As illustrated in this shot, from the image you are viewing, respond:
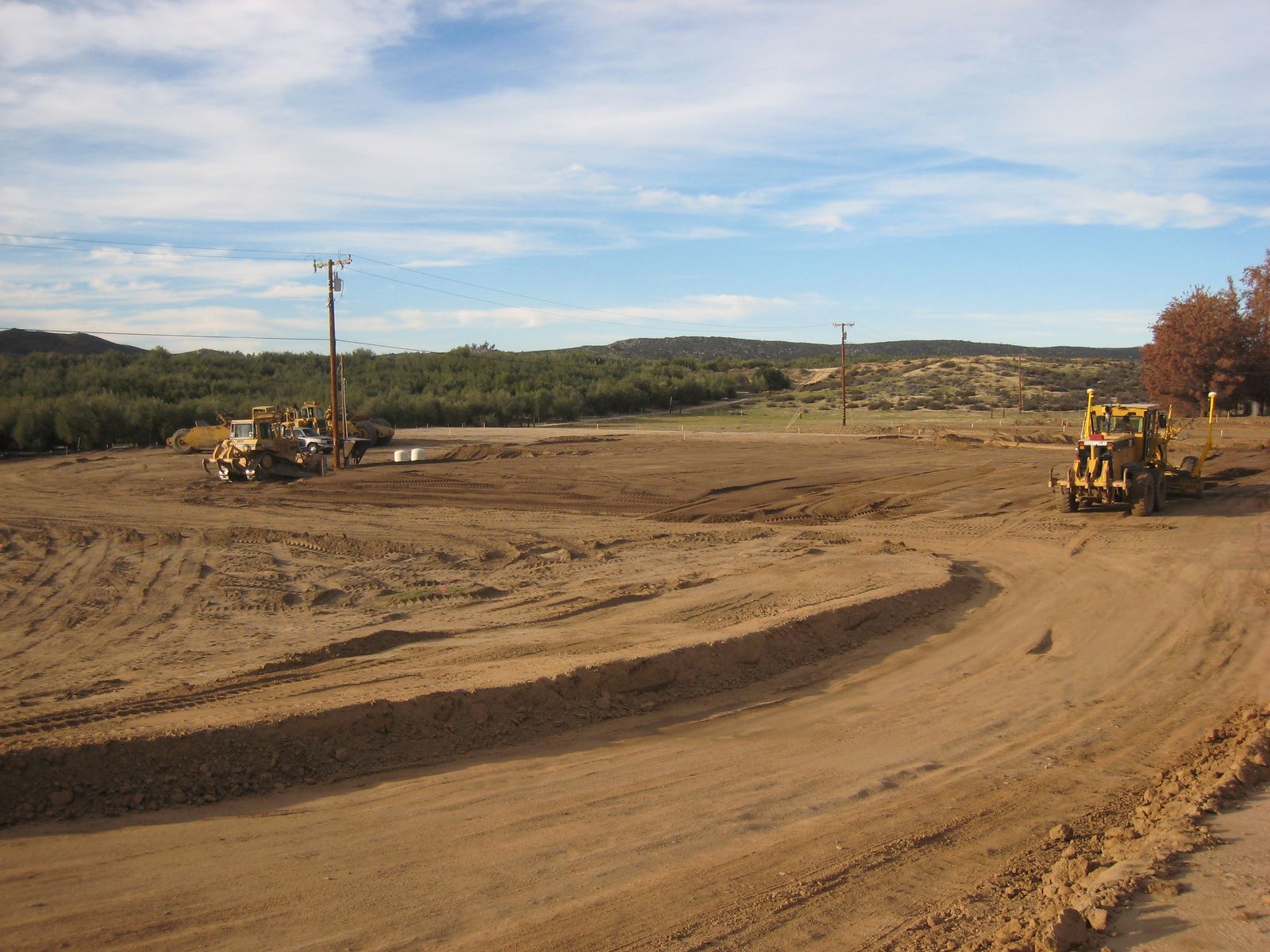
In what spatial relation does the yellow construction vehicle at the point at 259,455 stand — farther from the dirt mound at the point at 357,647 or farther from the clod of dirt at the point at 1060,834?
the clod of dirt at the point at 1060,834

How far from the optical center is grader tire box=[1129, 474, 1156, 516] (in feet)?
76.2

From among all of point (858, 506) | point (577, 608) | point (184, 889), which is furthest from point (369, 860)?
point (858, 506)

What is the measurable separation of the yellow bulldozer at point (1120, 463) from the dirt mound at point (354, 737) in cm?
1513

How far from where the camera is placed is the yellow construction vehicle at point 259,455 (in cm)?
3588

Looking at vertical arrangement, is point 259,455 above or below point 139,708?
above

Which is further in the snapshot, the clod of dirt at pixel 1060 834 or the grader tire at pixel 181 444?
the grader tire at pixel 181 444

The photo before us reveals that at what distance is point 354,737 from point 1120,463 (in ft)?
67.8

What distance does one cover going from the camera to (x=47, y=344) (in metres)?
130

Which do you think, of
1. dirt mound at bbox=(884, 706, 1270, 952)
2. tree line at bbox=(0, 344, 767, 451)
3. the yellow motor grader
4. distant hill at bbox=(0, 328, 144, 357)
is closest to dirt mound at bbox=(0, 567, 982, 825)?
dirt mound at bbox=(884, 706, 1270, 952)

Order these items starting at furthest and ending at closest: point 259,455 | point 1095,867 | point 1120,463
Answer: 1. point 259,455
2. point 1120,463
3. point 1095,867

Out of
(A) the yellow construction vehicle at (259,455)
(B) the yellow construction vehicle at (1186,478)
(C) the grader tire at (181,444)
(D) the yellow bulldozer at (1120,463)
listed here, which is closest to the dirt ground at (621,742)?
(D) the yellow bulldozer at (1120,463)

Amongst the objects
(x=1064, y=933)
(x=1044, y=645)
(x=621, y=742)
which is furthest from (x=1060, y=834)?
(x=1044, y=645)

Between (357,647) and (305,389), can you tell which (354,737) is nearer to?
(357,647)

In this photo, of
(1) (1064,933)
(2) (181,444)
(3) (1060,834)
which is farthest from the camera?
(2) (181,444)
